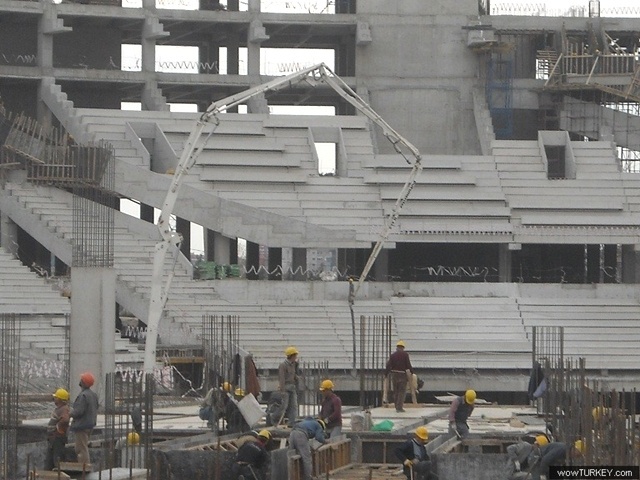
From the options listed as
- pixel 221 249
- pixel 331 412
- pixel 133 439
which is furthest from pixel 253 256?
pixel 133 439

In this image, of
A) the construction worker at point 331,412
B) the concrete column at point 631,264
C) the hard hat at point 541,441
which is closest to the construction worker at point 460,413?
the construction worker at point 331,412

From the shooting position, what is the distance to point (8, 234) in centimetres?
5128

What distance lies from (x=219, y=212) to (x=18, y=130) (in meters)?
6.44

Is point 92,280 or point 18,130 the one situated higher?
point 18,130

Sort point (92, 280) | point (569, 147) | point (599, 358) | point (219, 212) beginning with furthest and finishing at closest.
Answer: point (569, 147), point (219, 212), point (599, 358), point (92, 280)

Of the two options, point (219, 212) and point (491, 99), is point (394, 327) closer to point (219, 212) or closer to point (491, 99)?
point (219, 212)

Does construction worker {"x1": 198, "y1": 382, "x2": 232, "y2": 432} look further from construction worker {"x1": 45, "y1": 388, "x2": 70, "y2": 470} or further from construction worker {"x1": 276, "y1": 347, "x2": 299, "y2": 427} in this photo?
construction worker {"x1": 45, "y1": 388, "x2": 70, "y2": 470}

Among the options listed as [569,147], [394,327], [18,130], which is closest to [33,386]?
[394,327]

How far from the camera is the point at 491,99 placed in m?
60.2

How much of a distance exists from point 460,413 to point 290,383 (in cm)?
316

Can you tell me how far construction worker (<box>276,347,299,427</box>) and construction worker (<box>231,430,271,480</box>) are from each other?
5048 mm

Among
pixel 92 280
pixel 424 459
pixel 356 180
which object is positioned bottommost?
pixel 424 459

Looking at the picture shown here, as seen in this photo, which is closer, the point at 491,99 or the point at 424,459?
the point at 424,459

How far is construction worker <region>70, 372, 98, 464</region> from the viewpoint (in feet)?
91.6
